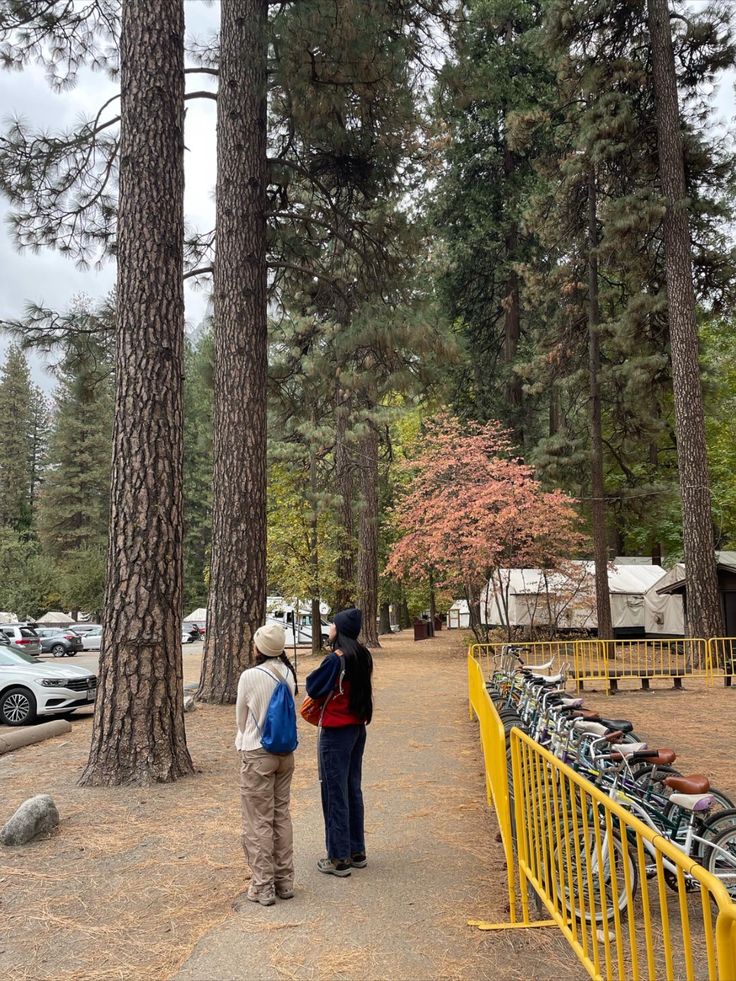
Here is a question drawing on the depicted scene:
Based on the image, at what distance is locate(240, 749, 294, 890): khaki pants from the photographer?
447cm

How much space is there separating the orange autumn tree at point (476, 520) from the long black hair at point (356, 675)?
54.7ft

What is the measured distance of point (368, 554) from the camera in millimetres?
24516

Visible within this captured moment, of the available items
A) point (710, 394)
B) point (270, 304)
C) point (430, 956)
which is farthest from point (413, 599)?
point (430, 956)

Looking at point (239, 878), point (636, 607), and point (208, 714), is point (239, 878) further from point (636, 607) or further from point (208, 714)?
point (636, 607)

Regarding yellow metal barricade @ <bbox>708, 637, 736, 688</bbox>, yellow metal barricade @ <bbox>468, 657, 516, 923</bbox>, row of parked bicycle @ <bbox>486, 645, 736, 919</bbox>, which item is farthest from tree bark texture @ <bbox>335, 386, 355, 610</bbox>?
yellow metal barricade @ <bbox>468, 657, 516, 923</bbox>

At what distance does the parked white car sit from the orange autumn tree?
11255 millimetres

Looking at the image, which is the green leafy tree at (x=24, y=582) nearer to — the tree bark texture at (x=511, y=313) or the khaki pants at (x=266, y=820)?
the tree bark texture at (x=511, y=313)

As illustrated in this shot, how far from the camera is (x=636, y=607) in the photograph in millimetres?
28078

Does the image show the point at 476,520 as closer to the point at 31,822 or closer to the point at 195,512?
the point at 31,822

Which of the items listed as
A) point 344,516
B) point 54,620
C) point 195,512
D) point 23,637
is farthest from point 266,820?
point 195,512

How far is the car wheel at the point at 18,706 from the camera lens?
12.8m

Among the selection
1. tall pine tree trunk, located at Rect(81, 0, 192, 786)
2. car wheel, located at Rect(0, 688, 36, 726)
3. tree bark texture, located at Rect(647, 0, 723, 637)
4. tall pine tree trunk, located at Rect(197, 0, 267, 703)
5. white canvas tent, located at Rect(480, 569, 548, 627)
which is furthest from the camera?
white canvas tent, located at Rect(480, 569, 548, 627)

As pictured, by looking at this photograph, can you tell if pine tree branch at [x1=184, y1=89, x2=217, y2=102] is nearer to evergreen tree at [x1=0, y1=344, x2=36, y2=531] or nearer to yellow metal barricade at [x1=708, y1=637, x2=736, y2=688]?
yellow metal barricade at [x1=708, y1=637, x2=736, y2=688]

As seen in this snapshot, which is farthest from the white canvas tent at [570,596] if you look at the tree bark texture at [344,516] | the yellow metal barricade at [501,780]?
the yellow metal barricade at [501,780]
